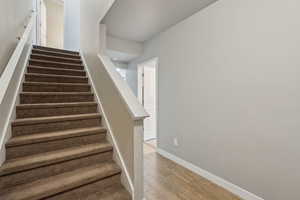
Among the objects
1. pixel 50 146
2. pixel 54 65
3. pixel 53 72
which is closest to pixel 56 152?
pixel 50 146

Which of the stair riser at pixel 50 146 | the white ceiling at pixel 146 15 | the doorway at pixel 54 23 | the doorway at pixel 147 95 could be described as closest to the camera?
the stair riser at pixel 50 146

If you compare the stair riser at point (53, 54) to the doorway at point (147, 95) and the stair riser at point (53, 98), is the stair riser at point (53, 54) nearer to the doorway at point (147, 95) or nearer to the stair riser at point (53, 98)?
the stair riser at point (53, 98)

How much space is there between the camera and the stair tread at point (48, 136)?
137cm

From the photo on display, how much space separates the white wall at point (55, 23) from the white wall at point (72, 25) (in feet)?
2.29

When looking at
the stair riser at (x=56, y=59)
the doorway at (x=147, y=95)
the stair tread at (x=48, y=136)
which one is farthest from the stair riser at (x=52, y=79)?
the doorway at (x=147, y=95)

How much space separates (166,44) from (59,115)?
213cm

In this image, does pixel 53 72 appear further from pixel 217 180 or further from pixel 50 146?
pixel 217 180

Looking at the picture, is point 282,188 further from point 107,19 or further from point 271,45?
point 107,19

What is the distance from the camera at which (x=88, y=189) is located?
4.40ft

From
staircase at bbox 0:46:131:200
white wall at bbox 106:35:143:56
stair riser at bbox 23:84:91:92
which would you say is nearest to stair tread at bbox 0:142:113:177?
staircase at bbox 0:46:131:200

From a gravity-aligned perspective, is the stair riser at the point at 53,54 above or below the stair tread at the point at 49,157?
above

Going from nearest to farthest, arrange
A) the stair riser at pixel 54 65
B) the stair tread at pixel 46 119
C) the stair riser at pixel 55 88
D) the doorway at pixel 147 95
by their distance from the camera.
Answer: the stair tread at pixel 46 119 < the stair riser at pixel 55 88 < the stair riser at pixel 54 65 < the doorway at pixel 147 95

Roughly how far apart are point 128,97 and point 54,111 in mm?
1182

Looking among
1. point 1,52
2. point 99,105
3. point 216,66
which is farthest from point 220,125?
point 1,52
